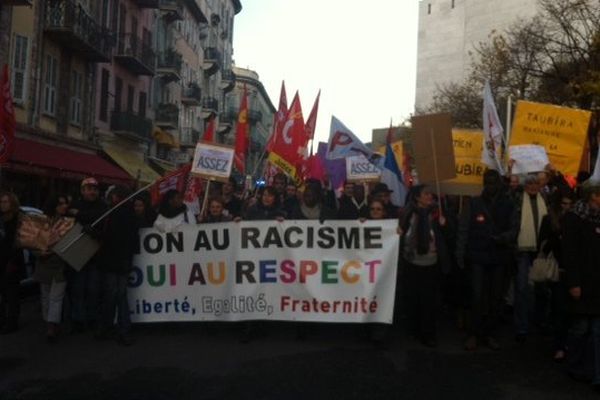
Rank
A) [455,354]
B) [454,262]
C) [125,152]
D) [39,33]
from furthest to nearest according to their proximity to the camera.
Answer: [125,152] < [39,33] < [454,262] < [455,354]

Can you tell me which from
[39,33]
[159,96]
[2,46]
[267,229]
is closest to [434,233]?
[267,229]

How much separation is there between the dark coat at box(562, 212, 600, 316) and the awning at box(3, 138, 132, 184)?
16.9m

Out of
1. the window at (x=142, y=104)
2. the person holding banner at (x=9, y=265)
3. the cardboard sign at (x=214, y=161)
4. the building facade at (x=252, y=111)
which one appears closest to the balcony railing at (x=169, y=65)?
the window at (x=142, y=104)

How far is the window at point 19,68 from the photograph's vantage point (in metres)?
23.4

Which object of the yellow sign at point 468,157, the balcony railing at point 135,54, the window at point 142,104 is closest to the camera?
the yellow sign at point 468,157

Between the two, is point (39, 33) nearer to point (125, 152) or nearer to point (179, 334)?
point (125, 152)

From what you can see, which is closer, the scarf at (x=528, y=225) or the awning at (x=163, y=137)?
the scarf at (x=528, y=225)

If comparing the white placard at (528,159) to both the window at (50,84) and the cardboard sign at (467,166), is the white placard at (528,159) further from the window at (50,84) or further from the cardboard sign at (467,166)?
the window at (50,84)

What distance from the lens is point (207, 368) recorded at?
7258 mm

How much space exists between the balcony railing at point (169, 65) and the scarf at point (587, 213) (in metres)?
37.2

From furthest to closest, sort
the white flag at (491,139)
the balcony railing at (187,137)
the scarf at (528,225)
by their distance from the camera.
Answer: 1. the balcony railing at (187,137)
2. the white flag at (491,139)
3. the scarf at (528,225)

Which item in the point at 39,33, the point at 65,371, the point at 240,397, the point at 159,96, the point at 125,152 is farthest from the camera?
the point at 159,96

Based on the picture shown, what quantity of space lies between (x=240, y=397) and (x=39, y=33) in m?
21.5

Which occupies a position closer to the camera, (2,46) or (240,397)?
(240,397)
